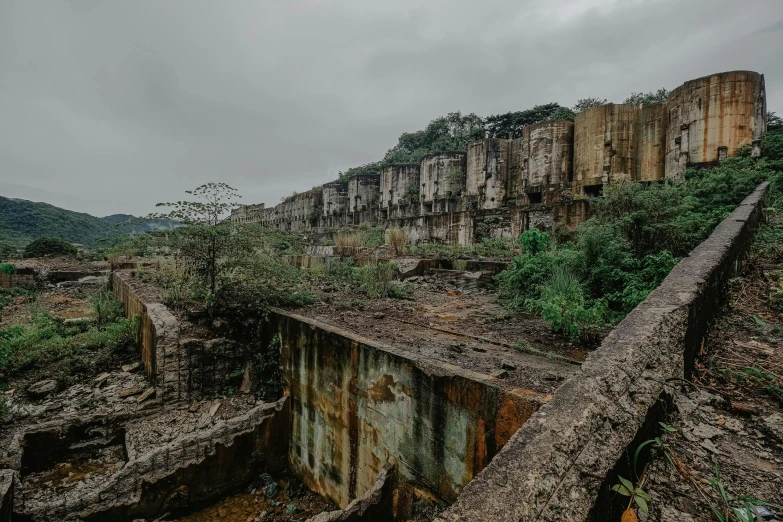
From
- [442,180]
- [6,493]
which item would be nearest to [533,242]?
[6,493]

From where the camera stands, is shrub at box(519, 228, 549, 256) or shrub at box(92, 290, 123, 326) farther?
shrub at box(92, 290, 123, 326)

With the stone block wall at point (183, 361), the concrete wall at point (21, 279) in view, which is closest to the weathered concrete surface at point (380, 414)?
the stone block wall at point (183, 361)

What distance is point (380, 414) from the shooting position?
345 centimetres

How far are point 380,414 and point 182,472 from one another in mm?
2621

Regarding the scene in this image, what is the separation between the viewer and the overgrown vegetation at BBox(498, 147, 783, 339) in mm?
4238

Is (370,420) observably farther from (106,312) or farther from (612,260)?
(106,312)

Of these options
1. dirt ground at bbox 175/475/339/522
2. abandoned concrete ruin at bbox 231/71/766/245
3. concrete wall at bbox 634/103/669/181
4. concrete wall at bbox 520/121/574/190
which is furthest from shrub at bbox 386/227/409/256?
concrete wall at bbox 634/103/669/181

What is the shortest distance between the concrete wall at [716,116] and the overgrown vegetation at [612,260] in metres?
7.08

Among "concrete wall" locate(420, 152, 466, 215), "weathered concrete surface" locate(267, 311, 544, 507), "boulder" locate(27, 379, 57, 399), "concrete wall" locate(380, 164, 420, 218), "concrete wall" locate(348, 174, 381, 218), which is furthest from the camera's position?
"concrete wall" locate(348, 174, 381, 218)

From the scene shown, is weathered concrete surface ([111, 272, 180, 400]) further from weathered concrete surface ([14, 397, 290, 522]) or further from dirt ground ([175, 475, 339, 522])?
dirt ground ([175, 475, 339, 522])

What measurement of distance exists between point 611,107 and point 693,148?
3.71 meters

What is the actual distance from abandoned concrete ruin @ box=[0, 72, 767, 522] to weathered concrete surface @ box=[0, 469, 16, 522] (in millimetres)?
22

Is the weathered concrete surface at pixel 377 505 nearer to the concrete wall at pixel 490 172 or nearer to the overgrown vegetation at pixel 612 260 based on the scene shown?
the overgrown vegetation at pixel 612 260

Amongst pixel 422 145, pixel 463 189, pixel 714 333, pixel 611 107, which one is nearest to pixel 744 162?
pixel 611 107
